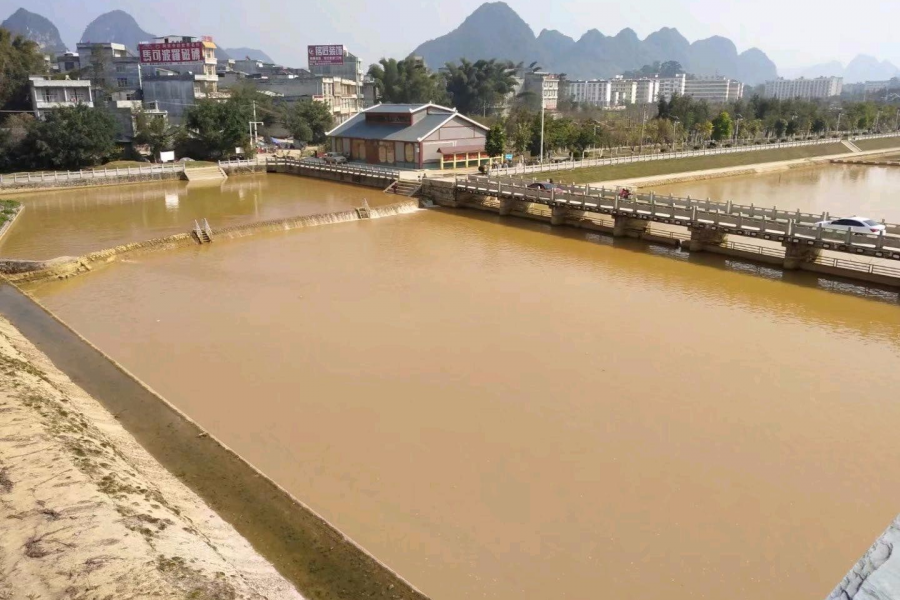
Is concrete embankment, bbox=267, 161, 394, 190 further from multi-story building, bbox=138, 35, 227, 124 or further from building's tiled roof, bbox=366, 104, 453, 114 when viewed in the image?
multi-story building, bbox=138, 35, 227, 124

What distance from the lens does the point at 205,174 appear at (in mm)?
56281

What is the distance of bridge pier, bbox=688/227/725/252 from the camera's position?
29.9 m

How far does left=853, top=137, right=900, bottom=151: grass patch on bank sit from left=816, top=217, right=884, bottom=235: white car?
→ 6681 cm

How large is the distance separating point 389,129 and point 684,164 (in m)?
25.9

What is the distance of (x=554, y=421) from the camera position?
15023 millimetres

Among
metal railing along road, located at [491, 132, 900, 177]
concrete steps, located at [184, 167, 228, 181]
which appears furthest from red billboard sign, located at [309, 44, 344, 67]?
metal railing along road, located at [491, 132, 900, 177]

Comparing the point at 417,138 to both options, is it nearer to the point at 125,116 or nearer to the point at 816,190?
the point at 816,190

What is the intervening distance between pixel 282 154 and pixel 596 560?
63.1 meters

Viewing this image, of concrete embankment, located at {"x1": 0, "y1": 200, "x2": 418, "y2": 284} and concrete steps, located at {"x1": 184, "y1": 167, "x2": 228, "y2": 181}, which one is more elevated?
concrete steps, located at {"x1": 184, "y1": 167, "x2": 228, "y2": 181}

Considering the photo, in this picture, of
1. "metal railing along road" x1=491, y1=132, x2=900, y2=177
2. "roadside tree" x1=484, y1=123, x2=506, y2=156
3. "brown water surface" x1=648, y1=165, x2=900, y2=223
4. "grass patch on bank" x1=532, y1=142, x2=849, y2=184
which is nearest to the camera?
"brown water surface" x1=648, y1=165, x2=900, y2=223

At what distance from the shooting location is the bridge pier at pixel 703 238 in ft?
98.2

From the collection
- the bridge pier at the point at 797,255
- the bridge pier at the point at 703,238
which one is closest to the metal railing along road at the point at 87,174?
the bridge pier at the point at 703,238

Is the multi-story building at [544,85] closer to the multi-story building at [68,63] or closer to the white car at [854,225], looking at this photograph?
the multi-story building at [68,63]

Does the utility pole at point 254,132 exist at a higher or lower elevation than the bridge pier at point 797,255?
higher
